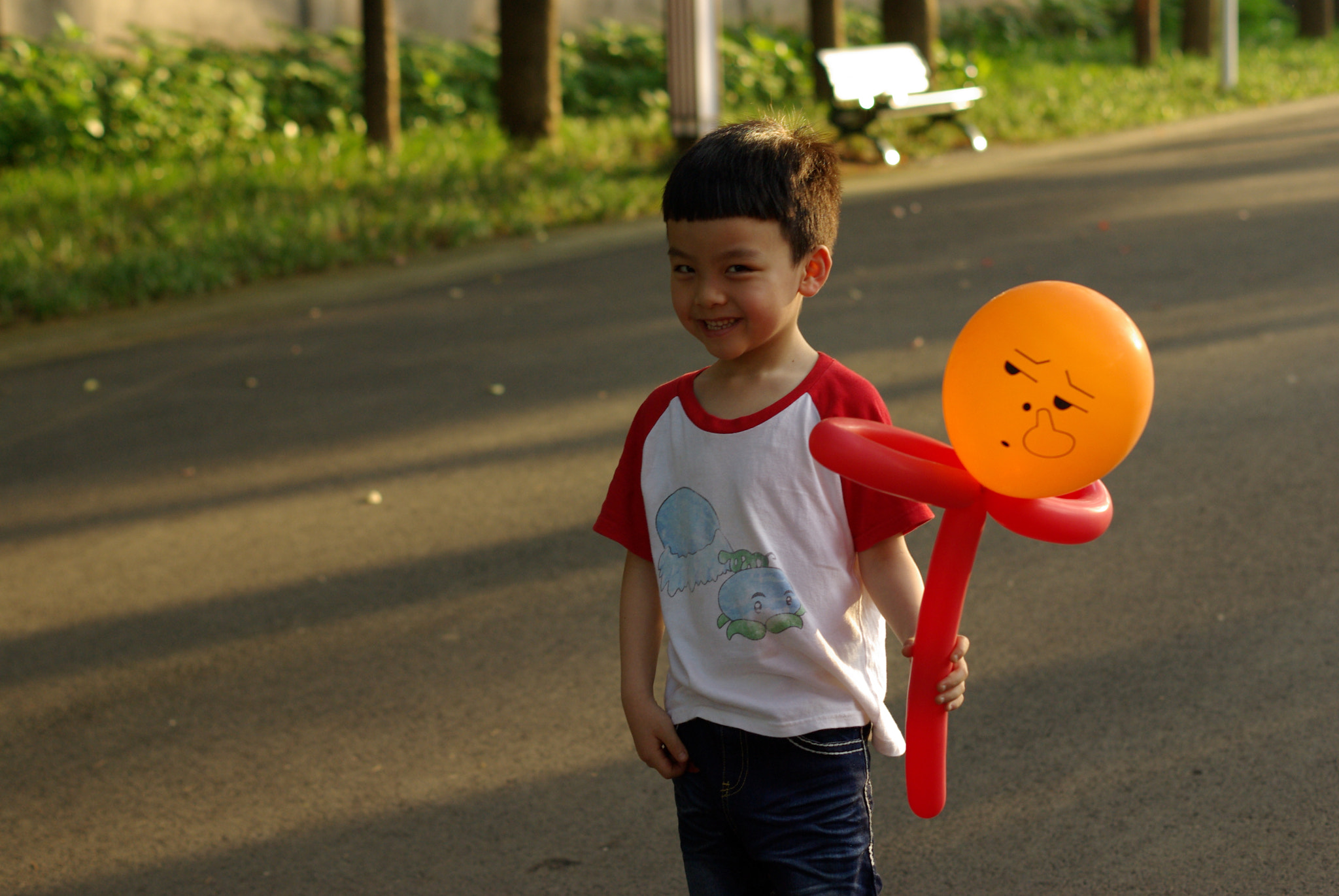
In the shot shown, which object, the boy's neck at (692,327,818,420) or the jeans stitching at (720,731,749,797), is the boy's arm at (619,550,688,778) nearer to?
the jeans stitching at (720,731,749,797)

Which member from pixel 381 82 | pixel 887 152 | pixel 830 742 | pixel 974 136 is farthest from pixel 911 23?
pixel 830 742

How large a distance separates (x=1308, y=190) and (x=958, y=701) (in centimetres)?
1048

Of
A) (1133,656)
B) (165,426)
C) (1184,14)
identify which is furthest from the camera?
(1184,14)

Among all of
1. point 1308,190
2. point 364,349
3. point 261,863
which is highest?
point 1308,190

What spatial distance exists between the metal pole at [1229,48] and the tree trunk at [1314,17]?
812 centimetres

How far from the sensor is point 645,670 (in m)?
2.08

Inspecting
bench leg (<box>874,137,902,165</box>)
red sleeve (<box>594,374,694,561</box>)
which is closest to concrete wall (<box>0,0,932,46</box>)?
bench leg (<box>874,137,902,165</box>)

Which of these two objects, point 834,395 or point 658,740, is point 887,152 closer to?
point 834,395

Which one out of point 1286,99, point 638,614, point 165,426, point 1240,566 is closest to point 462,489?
point 165,426

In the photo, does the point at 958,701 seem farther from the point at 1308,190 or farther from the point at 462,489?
the point at 1308,190

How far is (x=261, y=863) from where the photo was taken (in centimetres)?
313

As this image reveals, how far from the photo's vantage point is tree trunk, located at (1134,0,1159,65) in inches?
795

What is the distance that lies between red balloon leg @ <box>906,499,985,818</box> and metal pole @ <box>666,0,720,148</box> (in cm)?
1113

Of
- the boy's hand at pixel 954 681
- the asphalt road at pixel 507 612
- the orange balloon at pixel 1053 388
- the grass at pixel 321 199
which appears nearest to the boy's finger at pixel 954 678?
the boy's hand at pixel 954 681
